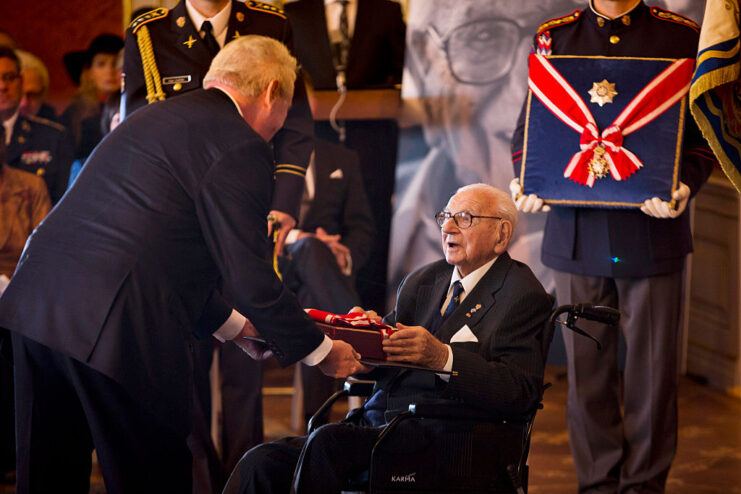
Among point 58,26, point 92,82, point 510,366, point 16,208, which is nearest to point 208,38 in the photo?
point 16,208

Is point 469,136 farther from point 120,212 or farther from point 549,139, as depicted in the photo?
point 120,212

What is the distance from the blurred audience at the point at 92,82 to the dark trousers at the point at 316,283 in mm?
1610

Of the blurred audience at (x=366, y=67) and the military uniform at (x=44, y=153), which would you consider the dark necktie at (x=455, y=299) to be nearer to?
the military uniform at (x=44, y=153)

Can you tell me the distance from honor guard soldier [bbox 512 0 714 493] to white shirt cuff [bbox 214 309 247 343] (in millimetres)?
1215

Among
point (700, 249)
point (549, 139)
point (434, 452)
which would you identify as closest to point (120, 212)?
point (434, 452)

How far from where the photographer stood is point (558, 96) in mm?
3453

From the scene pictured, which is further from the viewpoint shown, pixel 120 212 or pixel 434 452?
pixel 434 452

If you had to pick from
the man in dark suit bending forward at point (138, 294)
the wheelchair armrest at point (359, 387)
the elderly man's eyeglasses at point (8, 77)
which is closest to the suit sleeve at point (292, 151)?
the wheelchair armrest at point (359, 387)

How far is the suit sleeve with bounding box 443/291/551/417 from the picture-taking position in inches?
98.5

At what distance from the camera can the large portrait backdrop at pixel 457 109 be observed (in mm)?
4867

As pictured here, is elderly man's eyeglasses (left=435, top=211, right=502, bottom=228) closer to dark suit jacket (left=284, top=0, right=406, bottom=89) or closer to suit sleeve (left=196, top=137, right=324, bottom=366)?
suit sleeve (left=196, top=137, right=324, bottom=366)

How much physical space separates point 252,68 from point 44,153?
2.20 m

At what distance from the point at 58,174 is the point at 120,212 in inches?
89.8

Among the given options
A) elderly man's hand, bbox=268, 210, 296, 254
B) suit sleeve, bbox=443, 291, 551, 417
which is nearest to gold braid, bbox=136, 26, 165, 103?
elderly man's hand, bbox=268, 210, 296, 254
